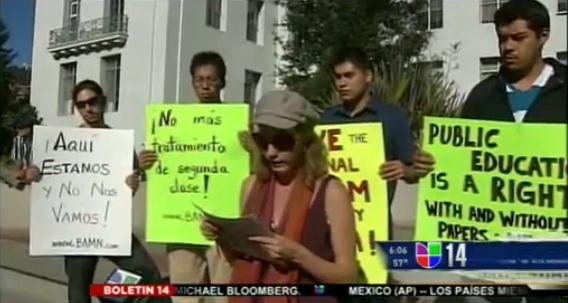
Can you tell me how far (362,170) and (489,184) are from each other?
47 centimetres

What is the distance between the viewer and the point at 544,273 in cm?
295

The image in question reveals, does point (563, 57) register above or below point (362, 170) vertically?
above

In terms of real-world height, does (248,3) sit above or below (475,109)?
above

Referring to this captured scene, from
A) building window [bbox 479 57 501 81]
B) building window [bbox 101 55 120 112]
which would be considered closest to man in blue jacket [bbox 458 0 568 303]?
building window [bbox 479 57 501 81]

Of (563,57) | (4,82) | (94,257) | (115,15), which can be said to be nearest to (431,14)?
(563,57)

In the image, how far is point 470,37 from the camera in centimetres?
289

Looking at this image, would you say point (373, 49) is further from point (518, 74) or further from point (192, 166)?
point (192, 166)

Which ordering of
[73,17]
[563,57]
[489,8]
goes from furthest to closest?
[73,17]
[489,8]
[563,57]

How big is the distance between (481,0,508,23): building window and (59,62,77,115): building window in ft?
5.25

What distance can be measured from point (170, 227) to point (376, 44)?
1046 millimetres

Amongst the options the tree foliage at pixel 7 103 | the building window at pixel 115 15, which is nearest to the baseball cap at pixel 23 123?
the tree foliage at pixel 7 103

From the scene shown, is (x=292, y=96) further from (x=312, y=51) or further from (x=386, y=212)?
(x=386, y=212)

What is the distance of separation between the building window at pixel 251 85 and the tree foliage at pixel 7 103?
0.85 meters

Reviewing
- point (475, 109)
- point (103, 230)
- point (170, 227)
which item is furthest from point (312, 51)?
point (103, 230)
